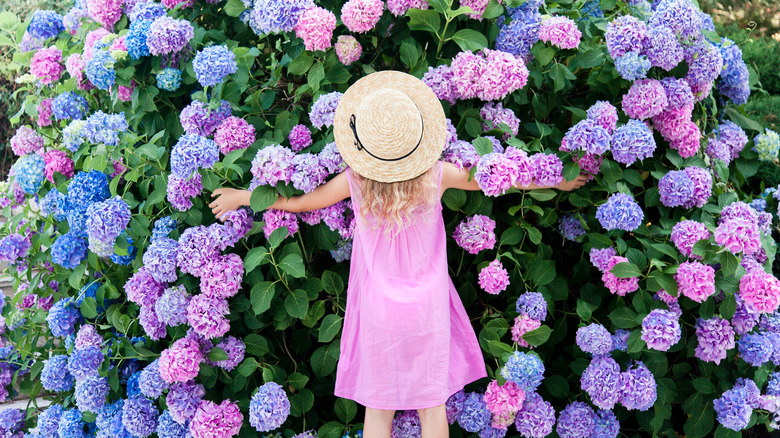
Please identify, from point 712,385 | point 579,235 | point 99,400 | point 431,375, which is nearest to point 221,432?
point 99,400

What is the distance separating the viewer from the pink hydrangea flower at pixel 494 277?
7.79ft

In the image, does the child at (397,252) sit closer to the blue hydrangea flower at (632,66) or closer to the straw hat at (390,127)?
the straw hat at (390,127)

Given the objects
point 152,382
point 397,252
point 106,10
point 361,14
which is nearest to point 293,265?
point 397,252

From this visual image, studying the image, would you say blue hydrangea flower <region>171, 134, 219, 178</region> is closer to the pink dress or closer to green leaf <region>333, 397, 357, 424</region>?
the pink dress

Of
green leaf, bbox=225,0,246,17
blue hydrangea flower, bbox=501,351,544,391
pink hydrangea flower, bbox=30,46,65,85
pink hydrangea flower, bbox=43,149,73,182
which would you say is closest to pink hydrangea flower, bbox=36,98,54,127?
pink hydrangea flower, bbox=30,46,65,85

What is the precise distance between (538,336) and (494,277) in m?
0.27

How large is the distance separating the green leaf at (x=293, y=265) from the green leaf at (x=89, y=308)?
93 cm

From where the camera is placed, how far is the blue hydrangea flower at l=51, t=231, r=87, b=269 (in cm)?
261

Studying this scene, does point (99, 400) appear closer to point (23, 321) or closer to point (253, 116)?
point (23, 321)

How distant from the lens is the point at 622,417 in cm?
265

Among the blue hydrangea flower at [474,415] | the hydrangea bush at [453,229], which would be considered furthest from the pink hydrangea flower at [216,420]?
the blue hydrangea flower at [474,415]

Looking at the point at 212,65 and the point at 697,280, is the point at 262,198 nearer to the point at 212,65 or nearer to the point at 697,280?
the point at 212,65

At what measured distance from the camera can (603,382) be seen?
2.32 metres

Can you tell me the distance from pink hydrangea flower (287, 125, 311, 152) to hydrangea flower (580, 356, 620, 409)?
138cm
